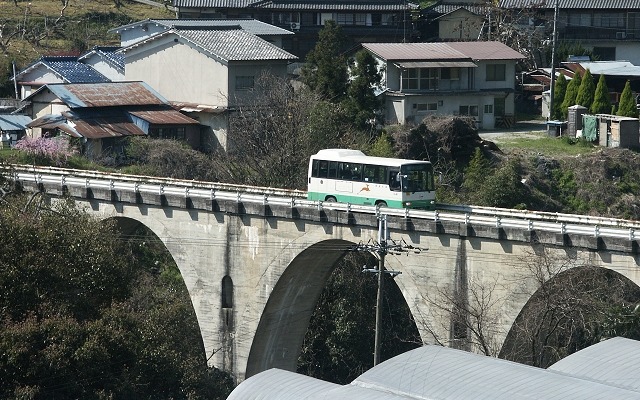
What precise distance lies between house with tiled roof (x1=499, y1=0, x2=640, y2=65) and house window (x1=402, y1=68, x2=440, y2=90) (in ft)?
43.1

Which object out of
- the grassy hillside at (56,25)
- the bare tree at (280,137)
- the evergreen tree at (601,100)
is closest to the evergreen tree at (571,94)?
the evergreen tree at (601,100)

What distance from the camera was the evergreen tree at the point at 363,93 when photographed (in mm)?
55594

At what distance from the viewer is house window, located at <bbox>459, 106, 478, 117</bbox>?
200ft

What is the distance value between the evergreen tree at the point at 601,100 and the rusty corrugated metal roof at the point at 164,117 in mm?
18678

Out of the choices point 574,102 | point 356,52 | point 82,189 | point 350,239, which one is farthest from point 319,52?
point 350,239

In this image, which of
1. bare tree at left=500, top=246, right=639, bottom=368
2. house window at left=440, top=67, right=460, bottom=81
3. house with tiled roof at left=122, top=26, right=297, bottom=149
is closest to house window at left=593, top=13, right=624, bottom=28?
house window at left=440, top=67, right=460, bottom=81

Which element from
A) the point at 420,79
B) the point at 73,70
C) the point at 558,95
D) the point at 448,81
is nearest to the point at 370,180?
the point at 420,79

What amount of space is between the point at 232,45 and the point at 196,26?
12.5 ft

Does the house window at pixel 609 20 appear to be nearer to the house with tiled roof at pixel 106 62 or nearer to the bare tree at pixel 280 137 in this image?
the bare tree at pixel 280 137

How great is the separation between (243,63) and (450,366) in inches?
1380

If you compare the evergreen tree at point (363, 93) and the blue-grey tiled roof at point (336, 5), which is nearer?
the evergreen tree at point (363, 93)

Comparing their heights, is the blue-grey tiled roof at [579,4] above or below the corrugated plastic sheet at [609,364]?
above

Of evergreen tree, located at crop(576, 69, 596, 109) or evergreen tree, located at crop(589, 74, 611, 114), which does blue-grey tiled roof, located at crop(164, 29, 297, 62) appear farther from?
evergreen tree, located at crop(589, 74, 611, 114)

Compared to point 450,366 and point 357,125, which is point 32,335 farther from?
point 357,125
